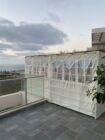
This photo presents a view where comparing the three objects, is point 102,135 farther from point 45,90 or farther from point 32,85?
point 32,85

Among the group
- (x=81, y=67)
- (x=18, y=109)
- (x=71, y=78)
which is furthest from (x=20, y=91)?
(x=81, y=67)

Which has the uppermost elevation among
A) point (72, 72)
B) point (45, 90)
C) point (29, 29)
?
point (29, 29)

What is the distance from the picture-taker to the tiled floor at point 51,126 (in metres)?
2.52

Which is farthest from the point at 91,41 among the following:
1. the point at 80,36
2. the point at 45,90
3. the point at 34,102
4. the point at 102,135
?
the point at 102,135

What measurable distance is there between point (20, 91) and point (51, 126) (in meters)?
2.08

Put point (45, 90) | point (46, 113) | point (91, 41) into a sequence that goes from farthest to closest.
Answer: point (91, 41) → point (45, 90) → point (46, 113)

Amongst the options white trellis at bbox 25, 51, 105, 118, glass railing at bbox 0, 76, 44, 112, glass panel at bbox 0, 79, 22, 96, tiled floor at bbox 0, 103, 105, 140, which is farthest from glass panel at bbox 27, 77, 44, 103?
tiled floor at bbox 0, 103, 105, 140

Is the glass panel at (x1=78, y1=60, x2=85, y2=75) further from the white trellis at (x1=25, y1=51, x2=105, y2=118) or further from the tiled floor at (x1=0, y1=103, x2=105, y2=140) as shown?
the tiled floor at (x1=0, y1=103, x2=105, y2=140)

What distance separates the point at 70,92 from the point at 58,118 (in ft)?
3.11

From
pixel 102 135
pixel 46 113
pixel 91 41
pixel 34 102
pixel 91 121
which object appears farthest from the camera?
pixel 91 41

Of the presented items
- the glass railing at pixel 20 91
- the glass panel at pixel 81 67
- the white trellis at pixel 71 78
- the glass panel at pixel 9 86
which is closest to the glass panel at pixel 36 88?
the glass railing at pixel 20 91

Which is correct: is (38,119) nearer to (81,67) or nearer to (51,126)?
(51,126)

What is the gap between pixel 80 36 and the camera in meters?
5.80

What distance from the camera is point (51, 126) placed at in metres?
2.91
